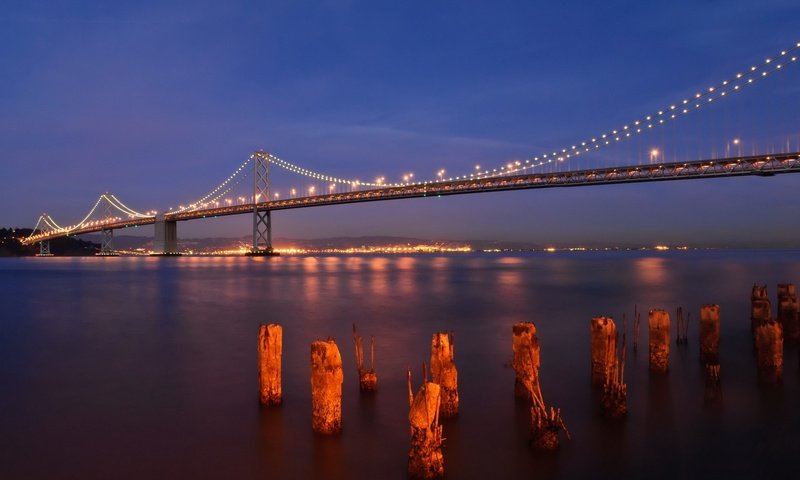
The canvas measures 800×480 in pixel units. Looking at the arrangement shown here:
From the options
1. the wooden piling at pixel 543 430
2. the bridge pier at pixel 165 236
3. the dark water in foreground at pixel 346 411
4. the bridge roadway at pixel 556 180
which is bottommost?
the dark water in foreground at pixel 346 411

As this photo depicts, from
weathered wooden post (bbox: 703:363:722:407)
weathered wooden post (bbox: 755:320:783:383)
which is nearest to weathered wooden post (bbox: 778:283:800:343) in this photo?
weathered wooden post (bbox: 755:320:783:383)

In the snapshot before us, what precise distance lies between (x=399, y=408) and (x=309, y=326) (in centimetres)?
738

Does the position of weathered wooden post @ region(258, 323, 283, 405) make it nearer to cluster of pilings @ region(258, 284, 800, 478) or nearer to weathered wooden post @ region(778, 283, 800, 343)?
cluster of pilings @ region(258, 284, 800, 478)

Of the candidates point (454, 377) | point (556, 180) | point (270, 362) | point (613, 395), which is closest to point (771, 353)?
point (613, 395)

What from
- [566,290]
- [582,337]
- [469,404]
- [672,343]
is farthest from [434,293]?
[469,404]

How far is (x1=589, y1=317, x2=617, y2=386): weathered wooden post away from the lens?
5426 mm

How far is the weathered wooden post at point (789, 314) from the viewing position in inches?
344

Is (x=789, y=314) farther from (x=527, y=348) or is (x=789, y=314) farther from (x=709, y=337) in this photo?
(x=527, y=348)

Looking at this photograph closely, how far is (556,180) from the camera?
45.1m

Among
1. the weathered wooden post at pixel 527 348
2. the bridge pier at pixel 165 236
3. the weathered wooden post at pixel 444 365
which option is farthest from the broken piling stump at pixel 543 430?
the bridge pier at pixel 165 236

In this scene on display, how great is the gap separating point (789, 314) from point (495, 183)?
3953 cm

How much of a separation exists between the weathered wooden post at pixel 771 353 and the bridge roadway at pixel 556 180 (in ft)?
104

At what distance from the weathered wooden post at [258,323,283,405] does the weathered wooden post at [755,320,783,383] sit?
5447 millimetres

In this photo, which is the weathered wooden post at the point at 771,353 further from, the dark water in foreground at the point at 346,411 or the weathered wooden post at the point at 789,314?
the weathered wooden post at the point at 789,314
